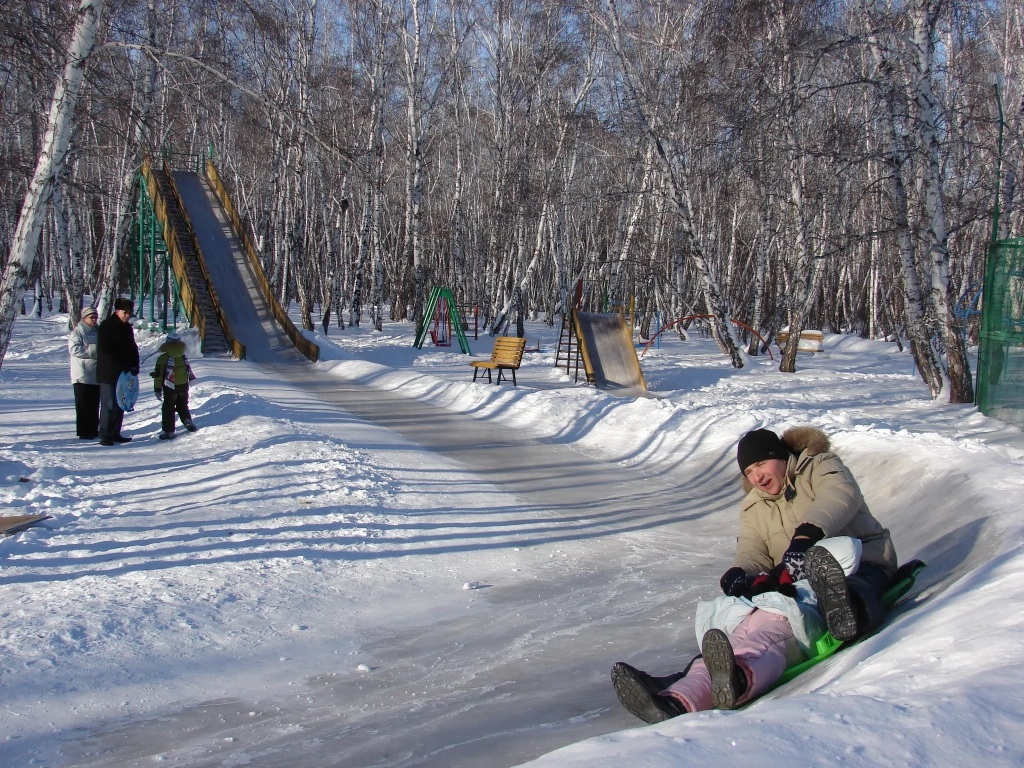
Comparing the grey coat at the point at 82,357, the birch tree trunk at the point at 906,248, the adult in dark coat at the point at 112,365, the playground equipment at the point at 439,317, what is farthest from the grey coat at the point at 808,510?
the playground equipment at the point at 439,317

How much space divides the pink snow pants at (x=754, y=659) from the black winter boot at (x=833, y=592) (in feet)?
0.62

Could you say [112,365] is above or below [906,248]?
below

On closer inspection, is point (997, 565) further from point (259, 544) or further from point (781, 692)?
point (259, 544)

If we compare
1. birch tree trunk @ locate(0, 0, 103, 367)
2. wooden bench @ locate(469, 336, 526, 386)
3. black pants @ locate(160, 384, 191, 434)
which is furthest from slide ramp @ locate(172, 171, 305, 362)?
birch tree trunk @ locate(0, 0, 103, 367)

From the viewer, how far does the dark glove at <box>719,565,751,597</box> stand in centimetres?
420

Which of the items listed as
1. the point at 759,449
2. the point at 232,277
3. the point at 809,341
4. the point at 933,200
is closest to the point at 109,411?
the point at 759,449

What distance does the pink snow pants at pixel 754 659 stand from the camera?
362 centimetres

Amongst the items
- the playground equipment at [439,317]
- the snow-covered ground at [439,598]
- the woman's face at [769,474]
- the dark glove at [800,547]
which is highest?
the playground equipment at [439,317]

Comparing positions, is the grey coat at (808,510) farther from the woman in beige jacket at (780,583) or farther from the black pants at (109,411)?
the black pants at (109,411)

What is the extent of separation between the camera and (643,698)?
3559 millimetres

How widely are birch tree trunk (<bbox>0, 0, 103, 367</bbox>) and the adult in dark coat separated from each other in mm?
1122

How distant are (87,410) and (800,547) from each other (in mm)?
8063

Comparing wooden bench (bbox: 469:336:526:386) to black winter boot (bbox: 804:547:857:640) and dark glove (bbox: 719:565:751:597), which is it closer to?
dark glove (bbox: 719:565:751:597)

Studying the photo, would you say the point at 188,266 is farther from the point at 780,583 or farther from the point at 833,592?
the point at 833,592
